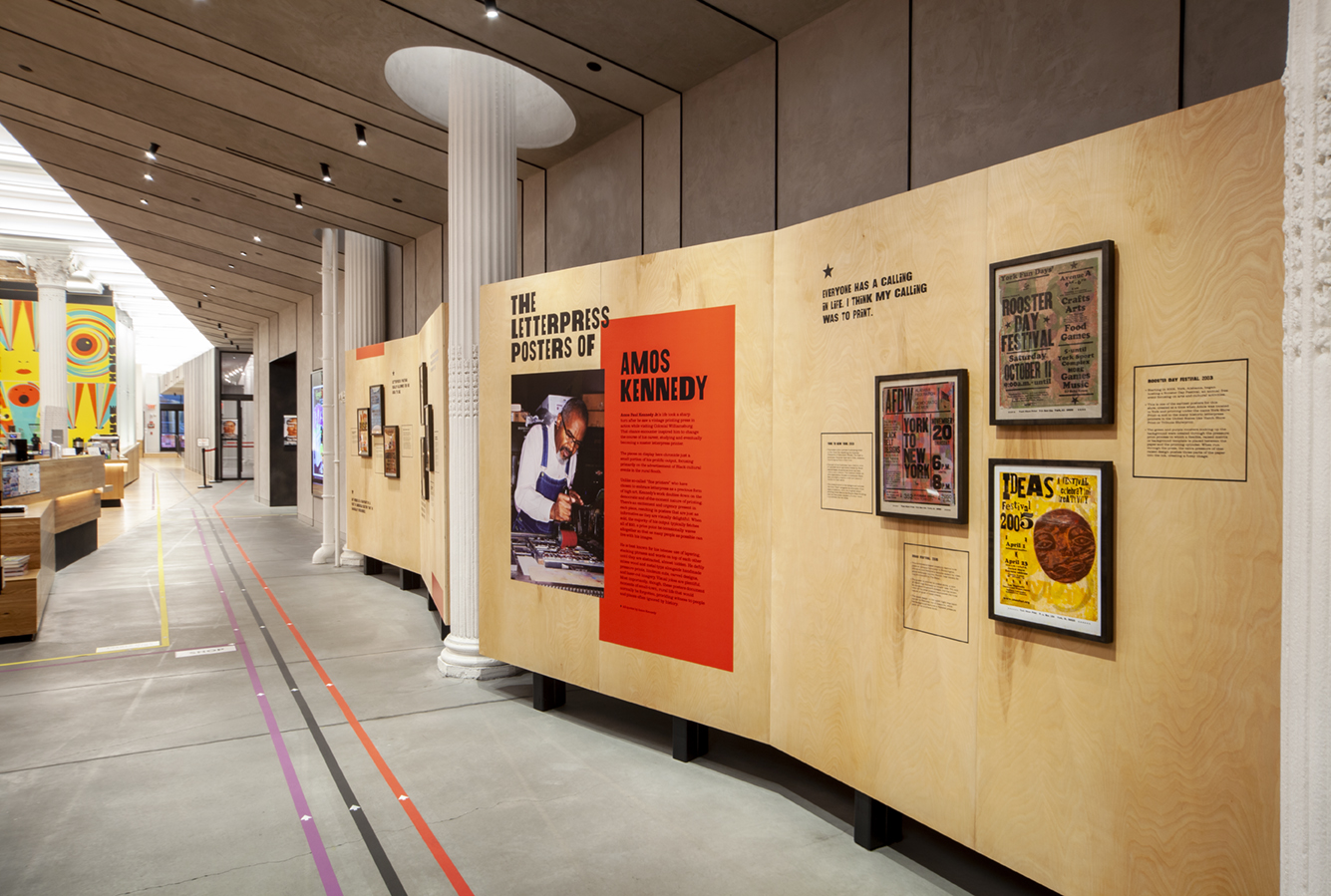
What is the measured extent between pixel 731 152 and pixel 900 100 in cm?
152

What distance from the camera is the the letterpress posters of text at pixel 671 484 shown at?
3951 mm

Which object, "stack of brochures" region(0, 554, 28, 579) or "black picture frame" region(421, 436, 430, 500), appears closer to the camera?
"stack of brochures" region(0, 554, 28, 579)

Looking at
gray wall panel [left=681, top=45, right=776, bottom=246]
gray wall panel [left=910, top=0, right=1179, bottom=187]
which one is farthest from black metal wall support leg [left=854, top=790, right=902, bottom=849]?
gray wall panel [left=681, top=45, right=776, bottom=246]

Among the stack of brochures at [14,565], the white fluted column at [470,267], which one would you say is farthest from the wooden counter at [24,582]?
the white fluted column at [470,267]

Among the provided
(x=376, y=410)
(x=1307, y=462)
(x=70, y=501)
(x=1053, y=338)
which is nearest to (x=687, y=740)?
(x=1053, y=338)

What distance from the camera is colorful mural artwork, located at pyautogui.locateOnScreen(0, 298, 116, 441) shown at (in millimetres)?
25016

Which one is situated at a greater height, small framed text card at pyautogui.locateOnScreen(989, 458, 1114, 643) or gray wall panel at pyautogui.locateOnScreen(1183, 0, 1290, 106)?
gray wall panel at pyautogui.locateOnScreen(1183, 0, 1290, 106)

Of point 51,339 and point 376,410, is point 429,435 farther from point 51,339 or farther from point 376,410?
point 51,339

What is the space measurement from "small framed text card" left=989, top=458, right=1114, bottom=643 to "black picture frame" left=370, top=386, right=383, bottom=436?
842 centimetres

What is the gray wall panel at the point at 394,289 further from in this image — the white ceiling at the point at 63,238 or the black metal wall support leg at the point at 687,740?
the white ceiling at the point at 63,238

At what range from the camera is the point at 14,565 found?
678cm

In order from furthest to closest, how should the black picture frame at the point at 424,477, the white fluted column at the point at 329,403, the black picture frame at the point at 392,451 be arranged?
the white fluted column at the point at 329,403 → the black picture frame at the point at 392,451 → the black picture frame at the point at 424,477

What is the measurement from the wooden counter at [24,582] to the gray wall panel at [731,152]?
21.9 feet

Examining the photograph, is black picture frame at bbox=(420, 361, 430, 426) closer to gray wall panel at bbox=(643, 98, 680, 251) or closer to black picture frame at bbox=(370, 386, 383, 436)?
black picture frame at bbox=(370, 386, 383, 436)
